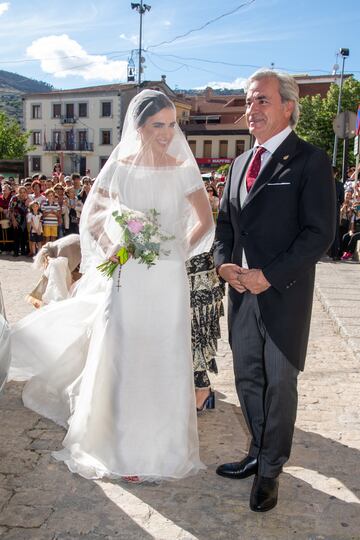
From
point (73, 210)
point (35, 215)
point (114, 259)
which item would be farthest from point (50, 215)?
point (114, 259)

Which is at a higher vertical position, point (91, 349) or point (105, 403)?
point (91, 349)

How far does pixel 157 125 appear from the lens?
3.54 m

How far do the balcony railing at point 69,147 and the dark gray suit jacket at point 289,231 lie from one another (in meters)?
66.2

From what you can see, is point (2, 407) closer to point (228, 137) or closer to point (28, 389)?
point (28, 389)

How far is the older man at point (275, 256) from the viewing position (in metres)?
2.85

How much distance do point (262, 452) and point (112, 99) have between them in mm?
65131

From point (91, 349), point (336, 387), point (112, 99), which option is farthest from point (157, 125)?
point (112, 99)

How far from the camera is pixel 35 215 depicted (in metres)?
13.8

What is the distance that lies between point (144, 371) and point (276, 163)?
1.46 metres

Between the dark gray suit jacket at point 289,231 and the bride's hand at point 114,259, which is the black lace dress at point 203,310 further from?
the dark gray suit jacket at point 289,231

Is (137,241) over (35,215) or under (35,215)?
over

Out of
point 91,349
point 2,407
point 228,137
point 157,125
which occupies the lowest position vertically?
point 2,407

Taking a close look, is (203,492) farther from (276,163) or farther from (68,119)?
(68,119)

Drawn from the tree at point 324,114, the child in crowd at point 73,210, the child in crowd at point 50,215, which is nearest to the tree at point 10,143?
the tree at point 324,114
